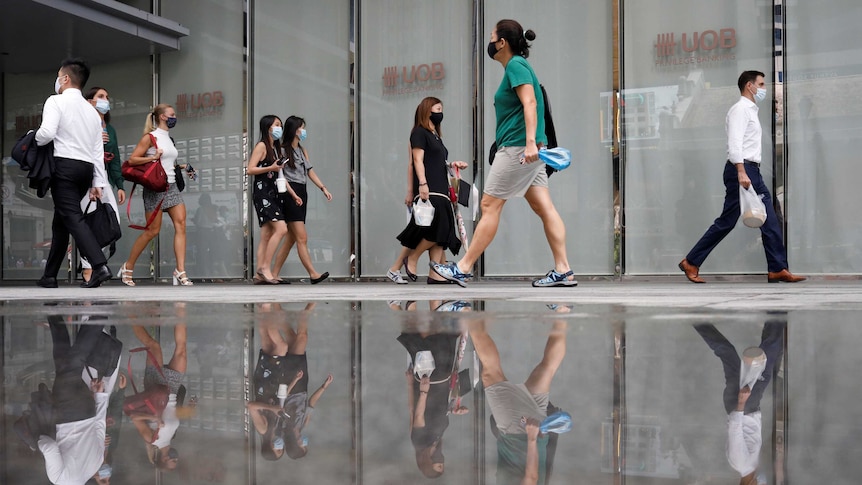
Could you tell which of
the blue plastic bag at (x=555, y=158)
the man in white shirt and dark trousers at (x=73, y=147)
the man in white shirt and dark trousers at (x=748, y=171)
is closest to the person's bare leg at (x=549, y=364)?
the blue plastic bag at (x=555, y=158)

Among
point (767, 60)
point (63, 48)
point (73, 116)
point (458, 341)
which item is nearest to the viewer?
point (458, 341)

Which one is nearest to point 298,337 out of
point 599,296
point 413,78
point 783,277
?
point 599,296

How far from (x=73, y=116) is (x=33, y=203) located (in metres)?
8.61

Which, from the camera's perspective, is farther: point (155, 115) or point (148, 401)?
point (155, 115)

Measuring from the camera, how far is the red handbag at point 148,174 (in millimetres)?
8727

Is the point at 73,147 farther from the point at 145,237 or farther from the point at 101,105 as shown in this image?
the point at 145,237

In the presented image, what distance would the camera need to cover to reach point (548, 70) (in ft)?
33.9

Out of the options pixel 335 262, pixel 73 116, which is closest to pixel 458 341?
pixel 73 116

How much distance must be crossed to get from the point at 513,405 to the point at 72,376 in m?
0.85

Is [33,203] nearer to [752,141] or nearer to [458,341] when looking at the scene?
[752,141]

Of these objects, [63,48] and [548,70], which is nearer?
[548,70]

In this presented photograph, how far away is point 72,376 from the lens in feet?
4.75

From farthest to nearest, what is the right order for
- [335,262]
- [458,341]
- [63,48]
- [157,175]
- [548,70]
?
[63,48]
[335,262]
[548,70]
[157,175]
[458,341]

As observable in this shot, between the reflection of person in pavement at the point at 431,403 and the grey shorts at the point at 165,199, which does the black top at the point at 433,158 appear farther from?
the reflection of person in pavement at the point at 431,403
